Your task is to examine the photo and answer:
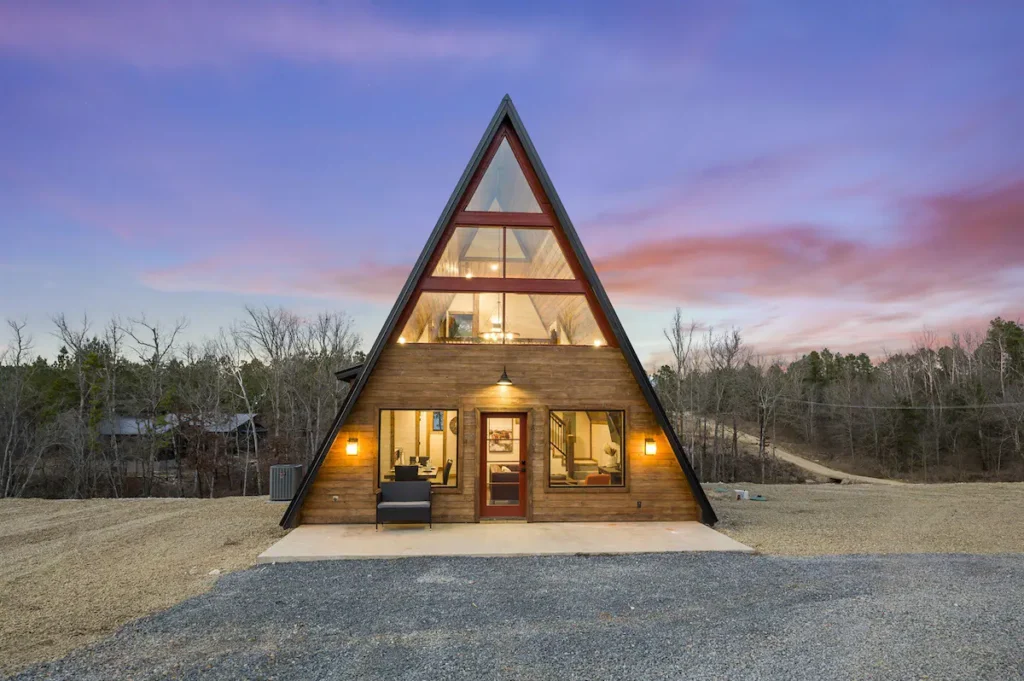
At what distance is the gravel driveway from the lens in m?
3.98

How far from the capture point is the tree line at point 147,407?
2291cm

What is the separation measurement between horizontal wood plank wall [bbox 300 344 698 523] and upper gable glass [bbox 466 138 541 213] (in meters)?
2.43

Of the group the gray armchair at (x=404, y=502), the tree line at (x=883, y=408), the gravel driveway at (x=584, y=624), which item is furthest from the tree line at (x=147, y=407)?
the gravel driveway at (x=584, y=624)

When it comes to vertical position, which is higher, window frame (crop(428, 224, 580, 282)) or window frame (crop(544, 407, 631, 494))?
window frame (crop(428, 224, 580, 282))

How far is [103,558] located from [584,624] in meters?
6.65

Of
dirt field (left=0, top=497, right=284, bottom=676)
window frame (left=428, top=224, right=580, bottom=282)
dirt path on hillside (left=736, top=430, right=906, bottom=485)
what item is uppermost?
window frame (left=428, top=224, right=580, bottom=282)

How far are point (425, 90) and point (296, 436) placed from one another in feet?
64.6

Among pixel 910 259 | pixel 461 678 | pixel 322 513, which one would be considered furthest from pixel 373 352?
pixel 910 259

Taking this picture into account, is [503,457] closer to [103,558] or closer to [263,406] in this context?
[103,558]

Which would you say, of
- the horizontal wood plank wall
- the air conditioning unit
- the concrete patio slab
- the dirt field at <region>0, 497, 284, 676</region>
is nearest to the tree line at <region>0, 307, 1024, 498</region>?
the dirt field at <region>0, 497, 284, 676</region>

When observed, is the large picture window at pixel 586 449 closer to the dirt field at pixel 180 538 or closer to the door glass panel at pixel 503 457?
the door glass panel at pixel 503 457

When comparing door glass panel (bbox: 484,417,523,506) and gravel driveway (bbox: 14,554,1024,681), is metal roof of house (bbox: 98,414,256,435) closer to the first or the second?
door glass panel (bbox: 484,417,523,506)

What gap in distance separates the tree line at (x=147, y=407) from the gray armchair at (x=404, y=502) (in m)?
16.7

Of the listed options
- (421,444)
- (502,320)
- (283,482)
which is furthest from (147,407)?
(502,320)
